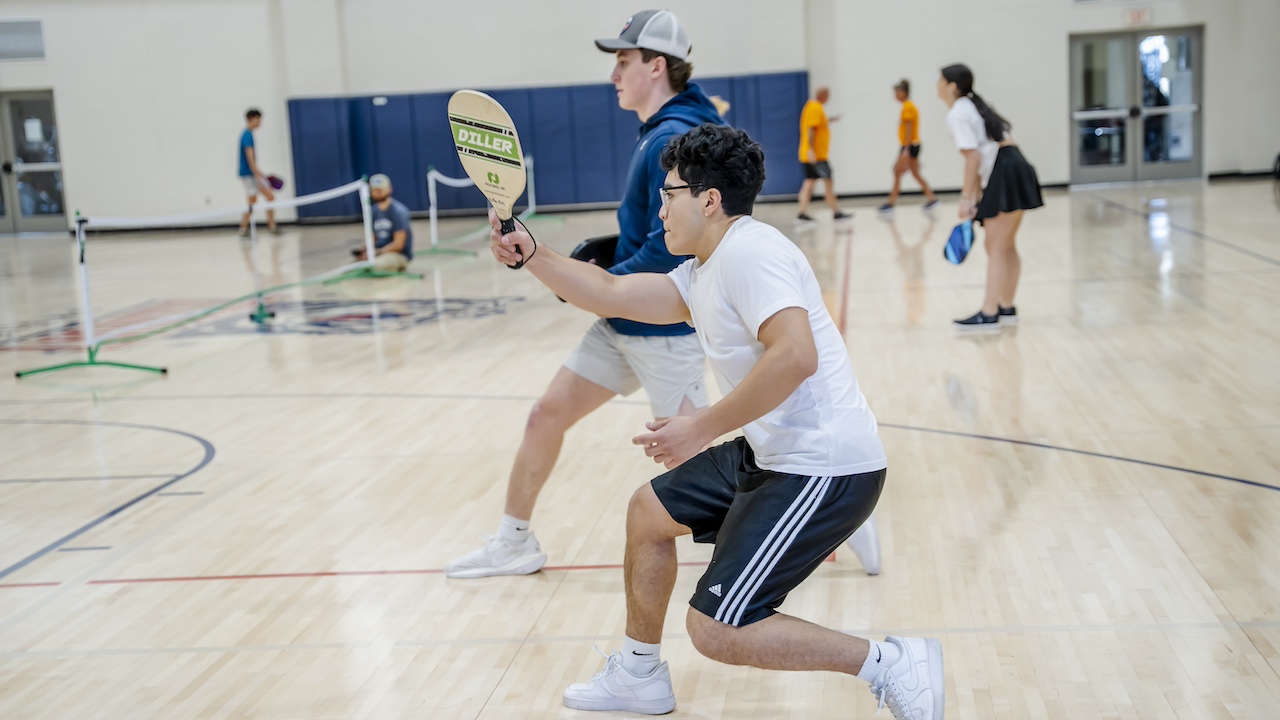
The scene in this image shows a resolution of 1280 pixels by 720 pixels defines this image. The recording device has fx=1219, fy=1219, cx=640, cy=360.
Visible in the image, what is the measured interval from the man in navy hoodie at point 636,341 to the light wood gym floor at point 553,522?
9.1 inches

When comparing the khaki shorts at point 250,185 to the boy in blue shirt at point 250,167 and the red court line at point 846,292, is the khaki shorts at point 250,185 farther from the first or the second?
the red court line at point 846,292

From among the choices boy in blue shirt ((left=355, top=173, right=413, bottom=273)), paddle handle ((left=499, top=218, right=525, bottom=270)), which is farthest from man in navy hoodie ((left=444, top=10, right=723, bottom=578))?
boy in blue shirt ((left=355, top=173, right=413, bottom=273))

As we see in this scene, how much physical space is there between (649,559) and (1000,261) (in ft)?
21.4

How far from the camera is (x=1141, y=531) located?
14.3 feet

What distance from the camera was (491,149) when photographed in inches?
124

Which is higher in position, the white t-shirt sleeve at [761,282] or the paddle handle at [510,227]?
the paddle handle at [510,227]

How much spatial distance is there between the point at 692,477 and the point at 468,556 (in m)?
1.54

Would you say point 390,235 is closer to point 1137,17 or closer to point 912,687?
point 912,687

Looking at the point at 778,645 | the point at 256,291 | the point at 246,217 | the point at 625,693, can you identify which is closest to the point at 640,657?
the point at 625,693

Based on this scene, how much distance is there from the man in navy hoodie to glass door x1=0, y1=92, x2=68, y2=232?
22.2 meters

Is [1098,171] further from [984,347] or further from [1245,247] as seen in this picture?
[984,347]

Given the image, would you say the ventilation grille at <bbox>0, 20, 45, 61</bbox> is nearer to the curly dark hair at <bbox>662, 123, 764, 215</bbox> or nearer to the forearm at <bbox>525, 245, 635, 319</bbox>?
the forearm at <bbox>525, 245, 635, 319</bbox>

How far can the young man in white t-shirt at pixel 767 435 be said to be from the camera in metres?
2.69

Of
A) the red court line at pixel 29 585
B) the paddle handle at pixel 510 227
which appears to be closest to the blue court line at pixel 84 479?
the red court line at pixel 29 585
